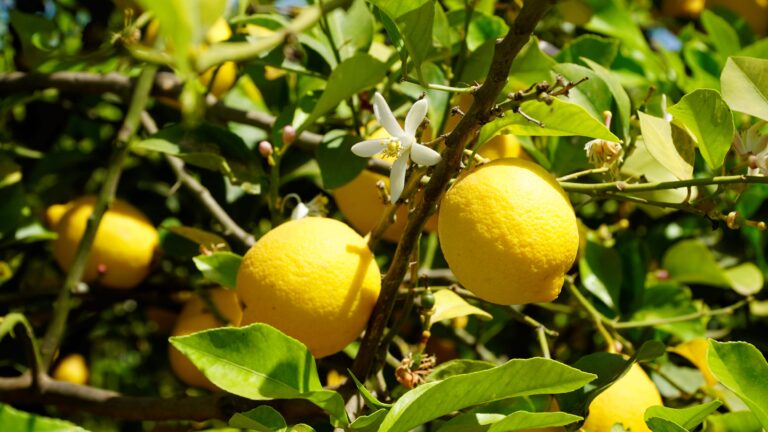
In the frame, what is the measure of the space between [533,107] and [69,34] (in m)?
1.45

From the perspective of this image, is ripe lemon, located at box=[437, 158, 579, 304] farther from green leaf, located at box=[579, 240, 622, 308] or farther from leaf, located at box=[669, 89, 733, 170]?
green leaf, located at box=[579, 240, 622, 308]

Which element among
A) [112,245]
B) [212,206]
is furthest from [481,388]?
[112,245]

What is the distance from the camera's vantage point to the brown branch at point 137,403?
0.96m

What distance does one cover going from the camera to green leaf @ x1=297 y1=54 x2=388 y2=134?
3.16 ft

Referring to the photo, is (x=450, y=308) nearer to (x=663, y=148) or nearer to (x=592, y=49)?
(x=663, y=148)

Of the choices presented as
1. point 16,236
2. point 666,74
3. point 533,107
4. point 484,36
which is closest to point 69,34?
point 16,236

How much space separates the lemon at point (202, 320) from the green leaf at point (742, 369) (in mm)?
736

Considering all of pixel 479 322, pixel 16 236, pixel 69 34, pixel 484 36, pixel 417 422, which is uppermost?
pixel 484 36

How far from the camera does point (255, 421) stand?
738 millimetres

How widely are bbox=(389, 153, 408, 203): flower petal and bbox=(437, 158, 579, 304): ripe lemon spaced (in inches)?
2.1

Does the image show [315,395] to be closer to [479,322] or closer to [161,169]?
[479,322]

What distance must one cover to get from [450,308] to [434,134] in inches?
10.7

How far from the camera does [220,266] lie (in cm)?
97

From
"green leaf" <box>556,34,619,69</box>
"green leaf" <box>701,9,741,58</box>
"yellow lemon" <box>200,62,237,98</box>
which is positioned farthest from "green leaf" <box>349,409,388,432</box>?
"green leaf" <box>701,9,741,58</box>
